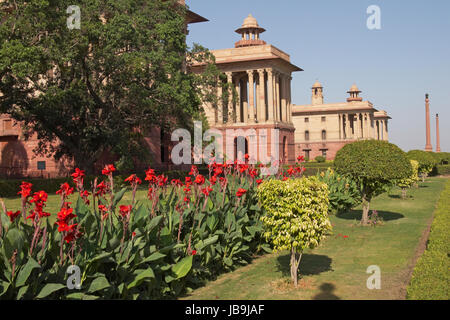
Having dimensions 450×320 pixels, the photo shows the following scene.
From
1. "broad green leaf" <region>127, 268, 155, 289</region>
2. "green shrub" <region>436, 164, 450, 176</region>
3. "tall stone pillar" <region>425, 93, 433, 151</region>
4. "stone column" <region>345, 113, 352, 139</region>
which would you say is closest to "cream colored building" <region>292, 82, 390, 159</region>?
"stone column" <region>345, 113, 352, 139</region>

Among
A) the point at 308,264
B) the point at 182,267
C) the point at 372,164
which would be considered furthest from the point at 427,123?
the point at 182,267

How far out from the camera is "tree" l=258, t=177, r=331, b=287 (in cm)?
831

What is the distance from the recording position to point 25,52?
20688 mm

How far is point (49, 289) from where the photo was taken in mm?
6086

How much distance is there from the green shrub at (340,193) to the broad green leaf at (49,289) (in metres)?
14.5

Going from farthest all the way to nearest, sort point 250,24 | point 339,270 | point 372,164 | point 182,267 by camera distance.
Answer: point 250,24, point 372,164, point 339,270, point 182,267

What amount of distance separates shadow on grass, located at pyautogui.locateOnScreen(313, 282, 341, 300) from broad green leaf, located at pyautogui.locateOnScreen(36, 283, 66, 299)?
14.7 feet

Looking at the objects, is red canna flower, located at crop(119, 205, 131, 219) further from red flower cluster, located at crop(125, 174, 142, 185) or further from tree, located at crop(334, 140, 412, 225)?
tree, located at crop(334, 140, 412, 225)

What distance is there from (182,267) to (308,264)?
3823mm

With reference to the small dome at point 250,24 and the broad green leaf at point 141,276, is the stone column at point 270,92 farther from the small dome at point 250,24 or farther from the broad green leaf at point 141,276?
the broad green leaf at point 141,276

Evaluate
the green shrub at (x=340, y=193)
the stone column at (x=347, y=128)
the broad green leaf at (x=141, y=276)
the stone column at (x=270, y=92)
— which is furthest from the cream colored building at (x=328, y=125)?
the broad green leaf at (x=141, y=276)

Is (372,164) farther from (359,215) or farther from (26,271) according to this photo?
(26,271)

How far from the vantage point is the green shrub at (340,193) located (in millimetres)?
19328

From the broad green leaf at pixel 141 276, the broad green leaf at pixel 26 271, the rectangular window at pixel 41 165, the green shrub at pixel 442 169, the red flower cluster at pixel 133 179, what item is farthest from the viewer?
the green shrub at pixel 442 169
